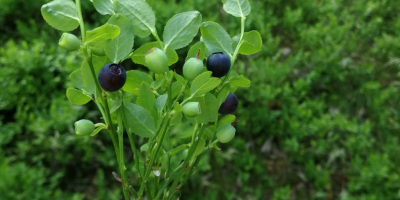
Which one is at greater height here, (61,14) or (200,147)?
(61,14)

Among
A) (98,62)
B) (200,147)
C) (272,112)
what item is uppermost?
(98,62)

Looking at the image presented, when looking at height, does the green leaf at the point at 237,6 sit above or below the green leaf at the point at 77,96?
above

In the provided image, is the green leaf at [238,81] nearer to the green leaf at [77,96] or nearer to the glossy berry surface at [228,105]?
the glossy berry surface at [228,105]

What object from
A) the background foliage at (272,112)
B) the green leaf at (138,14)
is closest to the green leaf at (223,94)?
the green leaf at (138,14)

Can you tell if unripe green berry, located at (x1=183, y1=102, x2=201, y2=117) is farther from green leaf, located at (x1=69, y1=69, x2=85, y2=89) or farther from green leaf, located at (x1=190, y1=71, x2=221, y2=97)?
green leaf, located at (x1=69, y1=69, x2=85, y2=89)

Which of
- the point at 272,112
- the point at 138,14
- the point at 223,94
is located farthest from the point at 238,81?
the point at 272,112

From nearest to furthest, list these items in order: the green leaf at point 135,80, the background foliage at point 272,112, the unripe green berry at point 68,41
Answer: the unripe green berry at point 68,41 < the green leaf at point 135,80 < the background foliage at point 272,112

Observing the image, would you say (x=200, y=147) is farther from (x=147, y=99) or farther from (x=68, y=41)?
(x=68, y=41)
